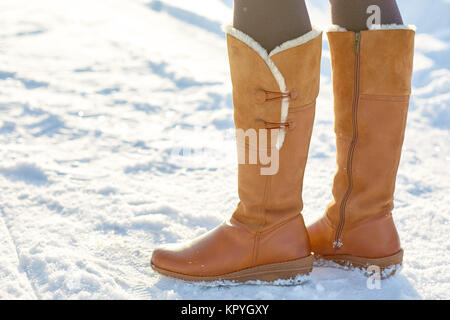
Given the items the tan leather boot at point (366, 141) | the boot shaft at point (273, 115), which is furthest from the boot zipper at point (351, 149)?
the boot shaft at point (273, 115)

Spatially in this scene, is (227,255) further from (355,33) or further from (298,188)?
(355,33)

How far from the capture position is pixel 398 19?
1184 millimetres

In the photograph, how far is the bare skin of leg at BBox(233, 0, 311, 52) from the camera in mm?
1092

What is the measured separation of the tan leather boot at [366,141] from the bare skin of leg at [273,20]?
0.15 meters

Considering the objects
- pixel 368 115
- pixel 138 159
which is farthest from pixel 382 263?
pixel 138 159

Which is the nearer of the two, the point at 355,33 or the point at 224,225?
the point at 355,33

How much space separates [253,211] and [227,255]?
130mm

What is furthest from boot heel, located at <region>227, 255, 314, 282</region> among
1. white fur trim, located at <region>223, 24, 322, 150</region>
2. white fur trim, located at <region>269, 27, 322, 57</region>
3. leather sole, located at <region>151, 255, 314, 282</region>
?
white fur trim, located at <region>269, 27, 322, 57</region>

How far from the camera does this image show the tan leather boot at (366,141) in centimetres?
117

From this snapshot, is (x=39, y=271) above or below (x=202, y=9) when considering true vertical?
below

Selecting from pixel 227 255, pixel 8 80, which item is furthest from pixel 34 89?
pixel 227 255

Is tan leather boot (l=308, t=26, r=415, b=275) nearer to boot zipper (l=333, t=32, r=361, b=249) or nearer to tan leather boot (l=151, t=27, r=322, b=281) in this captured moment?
boot zipper (l=333, t=32, r=361, b=249)

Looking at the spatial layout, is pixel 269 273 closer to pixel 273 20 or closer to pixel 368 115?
pixel 368 115
